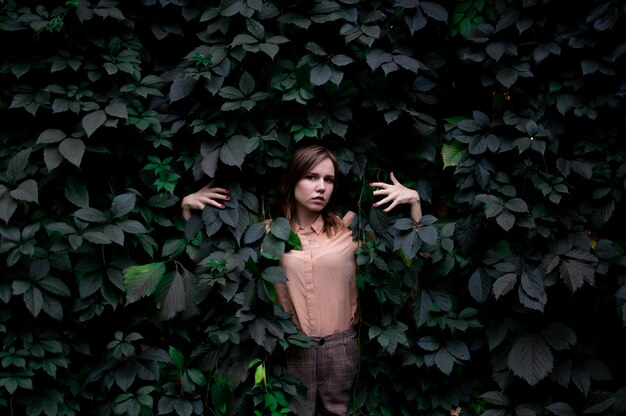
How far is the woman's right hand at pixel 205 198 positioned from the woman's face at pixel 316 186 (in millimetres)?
313

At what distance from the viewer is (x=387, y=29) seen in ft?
8.08

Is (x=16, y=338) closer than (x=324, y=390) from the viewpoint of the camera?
Yes

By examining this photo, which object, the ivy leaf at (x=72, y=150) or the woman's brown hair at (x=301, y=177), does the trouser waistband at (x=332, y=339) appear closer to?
the woman's brown hair at (x=301, y=177)

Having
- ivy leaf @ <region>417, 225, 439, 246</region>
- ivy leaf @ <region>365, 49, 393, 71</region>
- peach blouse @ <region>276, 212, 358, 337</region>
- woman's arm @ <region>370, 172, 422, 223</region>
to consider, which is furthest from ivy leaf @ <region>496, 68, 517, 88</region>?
peach blouse @ <region>276, 212, 358, 337</region>

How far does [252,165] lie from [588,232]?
152cm

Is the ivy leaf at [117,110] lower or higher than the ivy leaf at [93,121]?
higher

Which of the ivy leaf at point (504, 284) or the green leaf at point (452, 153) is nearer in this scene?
the ivy leaf at point (504, 284)

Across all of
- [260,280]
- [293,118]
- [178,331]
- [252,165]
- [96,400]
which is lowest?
[96,400]

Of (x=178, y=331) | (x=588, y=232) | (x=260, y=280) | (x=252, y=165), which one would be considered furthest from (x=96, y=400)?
(x=588, y=232)

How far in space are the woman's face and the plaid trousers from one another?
22.3 inches

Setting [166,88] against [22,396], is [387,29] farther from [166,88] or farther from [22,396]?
[22,396]

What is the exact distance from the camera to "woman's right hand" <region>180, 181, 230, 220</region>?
7.73 ft

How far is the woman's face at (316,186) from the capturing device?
235 centimetres

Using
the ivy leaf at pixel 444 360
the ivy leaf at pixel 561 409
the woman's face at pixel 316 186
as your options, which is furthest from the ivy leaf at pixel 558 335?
the woman's face at pixel 316 186
